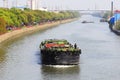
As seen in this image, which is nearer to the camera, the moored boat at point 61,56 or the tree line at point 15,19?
the moored boat at point 61,56

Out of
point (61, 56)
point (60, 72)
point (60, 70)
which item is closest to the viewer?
point (60, 72)

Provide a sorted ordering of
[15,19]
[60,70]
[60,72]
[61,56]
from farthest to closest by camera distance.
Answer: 1. [15,19]
2. [61,56]
3. [60,70]
4. [60,72]

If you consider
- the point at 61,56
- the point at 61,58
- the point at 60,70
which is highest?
the point at 61,56

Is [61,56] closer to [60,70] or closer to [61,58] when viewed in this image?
[61,58]

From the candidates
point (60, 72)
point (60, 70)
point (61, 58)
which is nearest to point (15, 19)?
point (61, 58)

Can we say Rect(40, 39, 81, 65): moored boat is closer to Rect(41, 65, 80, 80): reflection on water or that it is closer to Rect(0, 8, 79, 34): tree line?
Rect(41, 65, 80, 80): reflection on water

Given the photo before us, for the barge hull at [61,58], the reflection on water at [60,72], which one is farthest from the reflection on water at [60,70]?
the barge hull at [61,58]

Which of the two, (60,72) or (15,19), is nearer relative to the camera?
(60,72)

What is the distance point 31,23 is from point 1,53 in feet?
240

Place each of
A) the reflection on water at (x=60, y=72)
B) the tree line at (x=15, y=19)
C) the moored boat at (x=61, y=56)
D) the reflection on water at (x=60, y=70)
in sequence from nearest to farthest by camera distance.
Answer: the reflection on water at (x=60, y=72)
the reflection on water at (x=60, y=70)
the moored boat at (x=61, y=56)
the tree line at (x=15, y=19)

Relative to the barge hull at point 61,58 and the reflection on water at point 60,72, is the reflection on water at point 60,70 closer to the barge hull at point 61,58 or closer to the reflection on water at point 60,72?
the reflection on water at point 60,72

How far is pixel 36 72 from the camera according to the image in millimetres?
40125

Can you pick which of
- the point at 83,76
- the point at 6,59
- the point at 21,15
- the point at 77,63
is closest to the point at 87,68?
the point at 77,63

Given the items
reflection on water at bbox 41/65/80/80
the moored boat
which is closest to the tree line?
the moored boat
